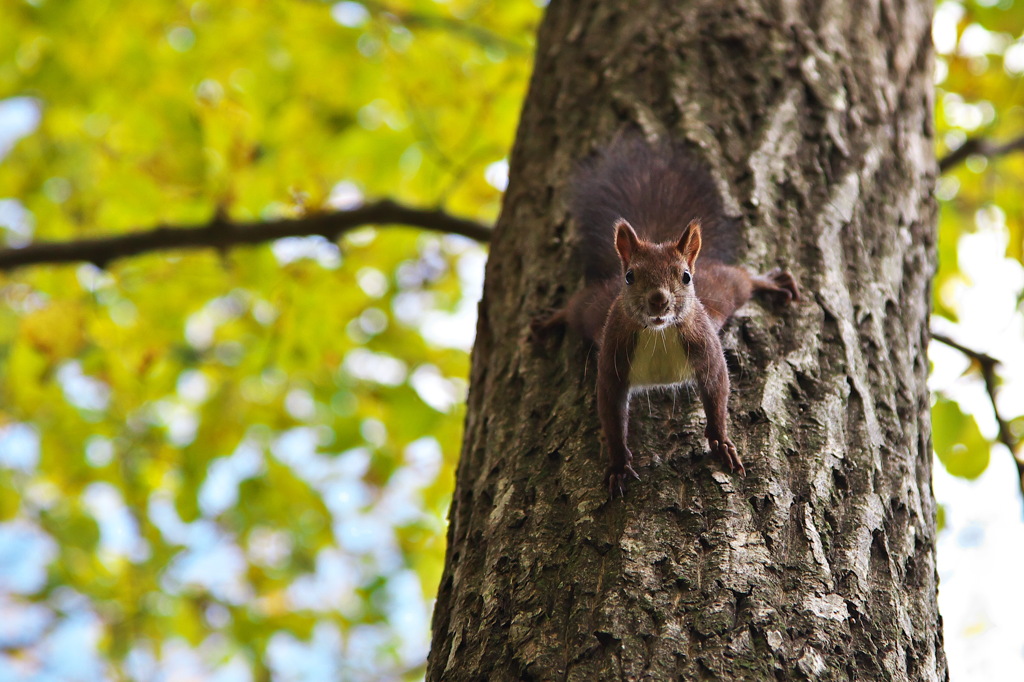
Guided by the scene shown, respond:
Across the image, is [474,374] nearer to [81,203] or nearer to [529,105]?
[529,105]

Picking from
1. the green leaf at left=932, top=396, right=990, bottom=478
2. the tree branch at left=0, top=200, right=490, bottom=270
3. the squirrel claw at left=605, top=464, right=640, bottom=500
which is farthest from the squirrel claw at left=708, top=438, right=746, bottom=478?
the tree branch at left=0, top=200, right=490, bottom=270

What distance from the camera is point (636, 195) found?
2.30 m

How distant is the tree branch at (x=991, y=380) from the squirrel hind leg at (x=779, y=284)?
1.27 meters

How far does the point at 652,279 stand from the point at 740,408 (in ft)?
1.38

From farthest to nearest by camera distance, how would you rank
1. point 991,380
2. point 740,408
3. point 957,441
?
point 957,441 < point 991,380 < point 740,408

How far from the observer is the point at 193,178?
3303 millimetres

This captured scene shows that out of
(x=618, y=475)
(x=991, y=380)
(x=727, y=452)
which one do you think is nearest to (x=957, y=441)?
(x=991, y=380)

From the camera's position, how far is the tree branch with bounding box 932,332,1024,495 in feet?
9.23

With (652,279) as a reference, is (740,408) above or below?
below

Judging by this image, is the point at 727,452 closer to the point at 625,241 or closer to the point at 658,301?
the point at 658,301

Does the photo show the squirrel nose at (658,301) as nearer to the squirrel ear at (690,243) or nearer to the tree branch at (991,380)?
the squirrel ear at (690,243)

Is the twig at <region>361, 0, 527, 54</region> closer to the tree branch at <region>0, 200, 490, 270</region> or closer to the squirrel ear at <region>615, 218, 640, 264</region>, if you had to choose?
the tree branch at <region>0, 200, 490, 270</region>

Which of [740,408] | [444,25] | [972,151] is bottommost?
[740,408]

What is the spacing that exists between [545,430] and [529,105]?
127 cm
